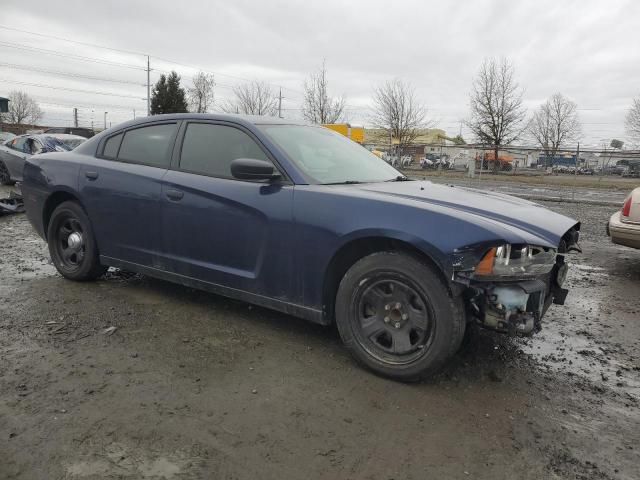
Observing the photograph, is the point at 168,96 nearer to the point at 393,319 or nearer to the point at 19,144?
the point at 19,144

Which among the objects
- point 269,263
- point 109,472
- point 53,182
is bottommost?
point 109,472

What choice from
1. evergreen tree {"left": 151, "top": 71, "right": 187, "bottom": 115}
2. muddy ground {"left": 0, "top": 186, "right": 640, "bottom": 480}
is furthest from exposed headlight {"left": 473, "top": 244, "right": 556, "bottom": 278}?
evergreen tree {"left": 151, "top": 71, "right": 187, "bottom": 115}

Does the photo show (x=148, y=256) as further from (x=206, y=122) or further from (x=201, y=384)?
(x=201, y=384)

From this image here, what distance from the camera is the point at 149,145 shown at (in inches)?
169

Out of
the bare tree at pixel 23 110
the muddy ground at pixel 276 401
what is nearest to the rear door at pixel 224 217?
the muddy ground at pixel 276 401

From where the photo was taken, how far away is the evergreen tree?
167 feet

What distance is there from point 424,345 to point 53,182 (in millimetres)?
3757

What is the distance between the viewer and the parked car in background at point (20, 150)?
1242 cm

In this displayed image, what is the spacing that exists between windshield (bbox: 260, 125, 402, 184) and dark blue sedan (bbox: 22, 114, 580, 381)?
0.06 feet

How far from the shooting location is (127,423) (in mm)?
2500

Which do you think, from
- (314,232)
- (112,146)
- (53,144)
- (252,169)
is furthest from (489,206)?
(53,144)

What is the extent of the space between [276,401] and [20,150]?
12.9m

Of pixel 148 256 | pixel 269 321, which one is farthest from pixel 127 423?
pixel 148 256

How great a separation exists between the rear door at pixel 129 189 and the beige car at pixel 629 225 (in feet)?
16.1
